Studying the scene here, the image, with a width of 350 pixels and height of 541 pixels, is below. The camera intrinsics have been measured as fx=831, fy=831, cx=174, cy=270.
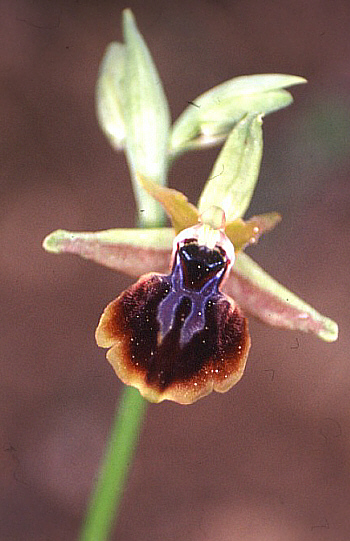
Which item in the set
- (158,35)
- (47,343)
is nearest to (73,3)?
(158,35)

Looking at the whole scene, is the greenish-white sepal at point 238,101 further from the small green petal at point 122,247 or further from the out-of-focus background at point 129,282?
the out-of-focus background at point 129,282

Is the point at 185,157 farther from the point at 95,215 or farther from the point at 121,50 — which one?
the point at 121,50

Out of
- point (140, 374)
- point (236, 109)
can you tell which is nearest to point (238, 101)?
point (236, 109)

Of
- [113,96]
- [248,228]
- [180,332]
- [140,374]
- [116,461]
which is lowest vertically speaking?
[116,461]

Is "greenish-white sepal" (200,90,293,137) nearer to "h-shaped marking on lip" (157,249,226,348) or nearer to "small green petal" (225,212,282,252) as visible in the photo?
"small green petal" (225,212,282,252)

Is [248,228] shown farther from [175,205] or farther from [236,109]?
[236,109]

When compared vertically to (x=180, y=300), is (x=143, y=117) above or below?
above
